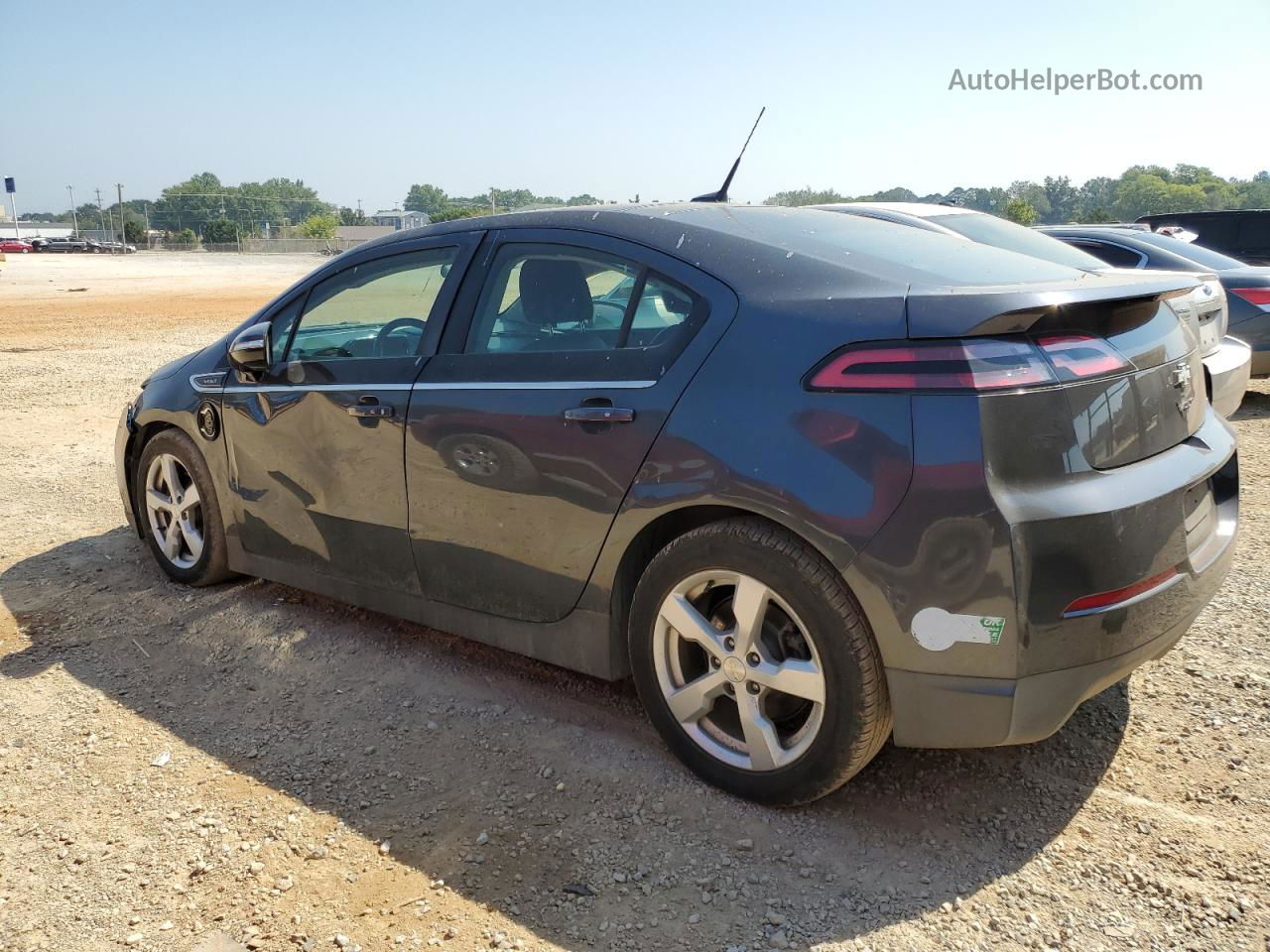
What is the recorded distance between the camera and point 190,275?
41.2 metres

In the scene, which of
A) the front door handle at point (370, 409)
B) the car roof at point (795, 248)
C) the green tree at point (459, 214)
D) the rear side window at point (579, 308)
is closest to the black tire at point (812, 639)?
the rear side window at point (579, 308)

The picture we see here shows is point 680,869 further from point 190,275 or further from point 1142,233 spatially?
point 190,275

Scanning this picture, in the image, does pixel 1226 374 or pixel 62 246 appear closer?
pixel 1226 374

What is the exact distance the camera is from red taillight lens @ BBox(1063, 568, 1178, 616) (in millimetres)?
2459

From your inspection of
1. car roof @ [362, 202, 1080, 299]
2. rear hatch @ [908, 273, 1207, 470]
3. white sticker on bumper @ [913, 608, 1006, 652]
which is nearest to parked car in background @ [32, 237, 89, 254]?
car roof @ [362, 202, 1080, 299]

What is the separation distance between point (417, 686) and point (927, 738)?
192 cm

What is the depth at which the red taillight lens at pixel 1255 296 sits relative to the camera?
8578 millimetres

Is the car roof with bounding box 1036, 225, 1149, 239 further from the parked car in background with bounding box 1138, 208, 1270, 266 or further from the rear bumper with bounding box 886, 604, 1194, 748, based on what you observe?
the rear bumper with bounding box 886, 604, 1194, 748

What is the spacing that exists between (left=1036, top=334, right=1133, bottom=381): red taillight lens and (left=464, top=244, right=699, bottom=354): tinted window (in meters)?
0.95

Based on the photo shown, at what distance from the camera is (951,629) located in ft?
8.09

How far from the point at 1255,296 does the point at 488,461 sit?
7.92 m

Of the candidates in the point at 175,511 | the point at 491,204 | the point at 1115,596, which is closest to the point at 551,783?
the point at 1115,596

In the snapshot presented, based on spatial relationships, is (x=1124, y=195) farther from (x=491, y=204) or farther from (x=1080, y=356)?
(x=1080, y=356)

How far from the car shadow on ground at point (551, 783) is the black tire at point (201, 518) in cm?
27
